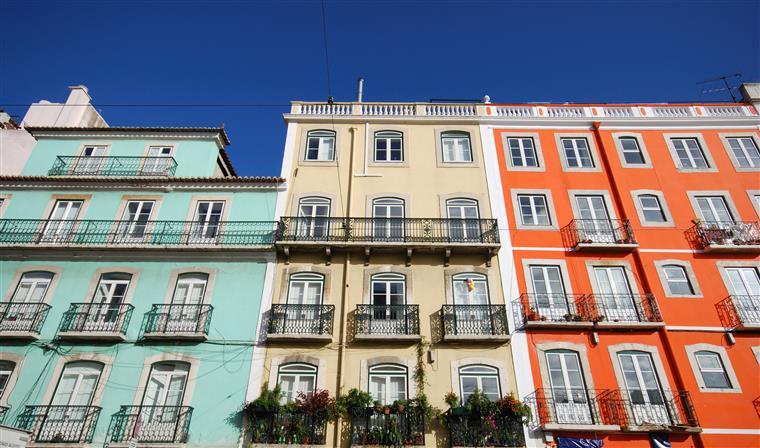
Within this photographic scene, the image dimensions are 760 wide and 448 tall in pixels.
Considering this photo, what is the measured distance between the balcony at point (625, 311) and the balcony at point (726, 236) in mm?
3324

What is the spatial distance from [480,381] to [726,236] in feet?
36.1

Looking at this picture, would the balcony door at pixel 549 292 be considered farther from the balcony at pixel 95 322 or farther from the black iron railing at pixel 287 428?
the balcony at pixel 95 322

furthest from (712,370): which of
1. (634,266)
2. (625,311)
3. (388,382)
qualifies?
(388,382)

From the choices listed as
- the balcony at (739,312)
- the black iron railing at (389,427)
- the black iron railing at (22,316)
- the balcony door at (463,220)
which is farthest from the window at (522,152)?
the black iron railing at (22,316)

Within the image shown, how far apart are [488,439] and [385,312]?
506cm

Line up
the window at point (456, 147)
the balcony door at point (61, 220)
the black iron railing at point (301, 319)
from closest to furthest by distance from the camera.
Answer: the black iron railing at point (301, 319) < the balcony door at point (61, 220) < the window at point (456, 147)

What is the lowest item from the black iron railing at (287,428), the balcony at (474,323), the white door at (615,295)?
the black iron railing at (287,428)

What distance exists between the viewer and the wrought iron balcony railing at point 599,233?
693 inches

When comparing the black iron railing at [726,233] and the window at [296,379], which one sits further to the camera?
the black iron railing at [726,233]

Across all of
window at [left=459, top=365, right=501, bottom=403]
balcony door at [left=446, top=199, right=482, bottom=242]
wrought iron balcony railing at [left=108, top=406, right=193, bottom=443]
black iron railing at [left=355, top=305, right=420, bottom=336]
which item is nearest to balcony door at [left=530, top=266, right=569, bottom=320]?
balcony door at [left=446, top=199, right=482, bottom=242]

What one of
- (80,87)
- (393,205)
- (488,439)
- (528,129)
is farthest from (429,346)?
(80,87)

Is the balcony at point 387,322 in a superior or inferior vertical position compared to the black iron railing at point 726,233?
inferior

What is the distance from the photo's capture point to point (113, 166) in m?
20.8

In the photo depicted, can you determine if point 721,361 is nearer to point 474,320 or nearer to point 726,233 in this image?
point 726,233
